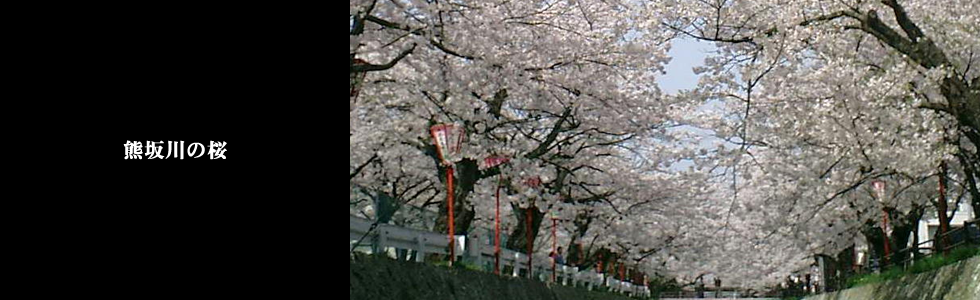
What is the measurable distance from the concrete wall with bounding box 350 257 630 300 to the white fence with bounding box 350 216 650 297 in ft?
0.94

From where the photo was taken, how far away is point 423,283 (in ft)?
44.8

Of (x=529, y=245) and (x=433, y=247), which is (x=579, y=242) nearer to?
(x=529, y=245)

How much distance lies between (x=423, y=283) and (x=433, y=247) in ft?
8.77

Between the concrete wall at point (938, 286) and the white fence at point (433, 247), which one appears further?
the concrete wall at point (938, 286)

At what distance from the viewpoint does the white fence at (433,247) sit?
1231 cm

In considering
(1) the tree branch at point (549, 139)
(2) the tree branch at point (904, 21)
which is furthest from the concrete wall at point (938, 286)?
(1) the tree branch at point (549, 139)

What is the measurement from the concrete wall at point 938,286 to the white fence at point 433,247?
7124 mm

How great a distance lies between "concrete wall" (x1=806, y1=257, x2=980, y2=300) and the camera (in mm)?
14938

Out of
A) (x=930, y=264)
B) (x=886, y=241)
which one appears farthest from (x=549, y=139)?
(x=886, y=241)

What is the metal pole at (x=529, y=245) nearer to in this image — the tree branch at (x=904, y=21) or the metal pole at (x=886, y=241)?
the metal pole at (x=886, y=241)

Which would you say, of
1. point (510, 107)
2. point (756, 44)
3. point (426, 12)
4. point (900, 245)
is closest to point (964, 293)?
point (756, 44)
